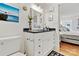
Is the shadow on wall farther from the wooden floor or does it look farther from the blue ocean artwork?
the wooden floor

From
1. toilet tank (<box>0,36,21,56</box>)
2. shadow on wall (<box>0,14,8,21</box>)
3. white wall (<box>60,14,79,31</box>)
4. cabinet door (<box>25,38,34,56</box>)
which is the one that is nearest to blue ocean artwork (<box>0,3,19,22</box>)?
shadow on wall (<box>0,14,8,21</box>)

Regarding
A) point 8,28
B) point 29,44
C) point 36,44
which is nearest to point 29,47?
point 29,44

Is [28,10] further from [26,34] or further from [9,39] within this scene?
[9,39]

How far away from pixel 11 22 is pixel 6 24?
5.2 inches

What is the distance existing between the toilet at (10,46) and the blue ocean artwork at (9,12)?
38 cm

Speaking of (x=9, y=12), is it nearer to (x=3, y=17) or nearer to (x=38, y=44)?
(x=3, y=17)

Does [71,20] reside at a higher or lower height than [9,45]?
higher

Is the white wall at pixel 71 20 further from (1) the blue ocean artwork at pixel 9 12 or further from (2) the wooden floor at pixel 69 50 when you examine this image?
(1) the blue ocean artwork at pixel 9 12

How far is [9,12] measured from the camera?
1.75 m

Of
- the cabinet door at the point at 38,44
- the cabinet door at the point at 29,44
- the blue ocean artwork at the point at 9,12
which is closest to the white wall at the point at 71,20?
the cabinet door at the point at 38,44

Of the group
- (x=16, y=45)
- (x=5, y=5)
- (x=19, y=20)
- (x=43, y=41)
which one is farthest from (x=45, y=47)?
(x=5, y=5)

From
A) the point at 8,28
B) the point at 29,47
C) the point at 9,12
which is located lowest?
the point at 29,47

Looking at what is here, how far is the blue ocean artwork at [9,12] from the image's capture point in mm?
1646

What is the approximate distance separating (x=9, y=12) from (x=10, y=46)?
2.23ft
